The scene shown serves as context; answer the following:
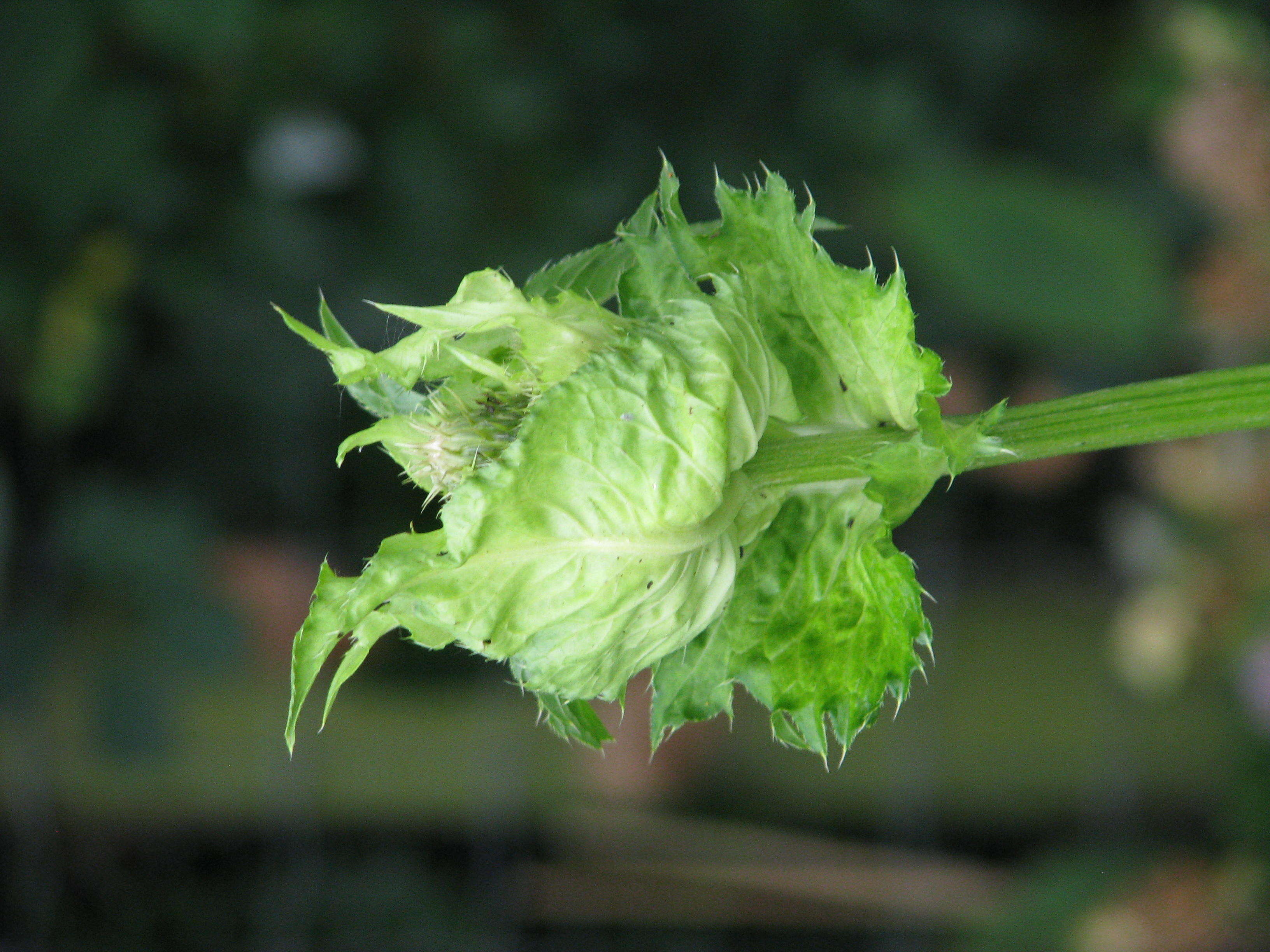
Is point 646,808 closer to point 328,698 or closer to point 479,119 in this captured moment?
point 479,119

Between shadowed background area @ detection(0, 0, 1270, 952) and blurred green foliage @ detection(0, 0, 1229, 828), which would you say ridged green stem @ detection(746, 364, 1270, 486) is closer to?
shadowed background area @ detection(0, 0, 1270, 952)

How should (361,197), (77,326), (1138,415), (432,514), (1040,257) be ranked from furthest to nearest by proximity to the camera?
(1040,257), (361,197), (77,326), (432,514), (1138,415)

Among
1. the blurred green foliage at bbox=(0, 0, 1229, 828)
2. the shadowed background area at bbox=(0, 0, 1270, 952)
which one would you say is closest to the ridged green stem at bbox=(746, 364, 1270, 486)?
the shadowed background area at bbox=(0, 0, 1270, 952)

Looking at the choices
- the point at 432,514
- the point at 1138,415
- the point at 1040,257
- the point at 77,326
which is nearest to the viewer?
the point at 1138,415

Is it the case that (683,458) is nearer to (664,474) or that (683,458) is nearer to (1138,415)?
(664,474)

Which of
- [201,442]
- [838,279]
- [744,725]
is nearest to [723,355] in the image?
[838,279]

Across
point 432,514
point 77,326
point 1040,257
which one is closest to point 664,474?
point 432,514
